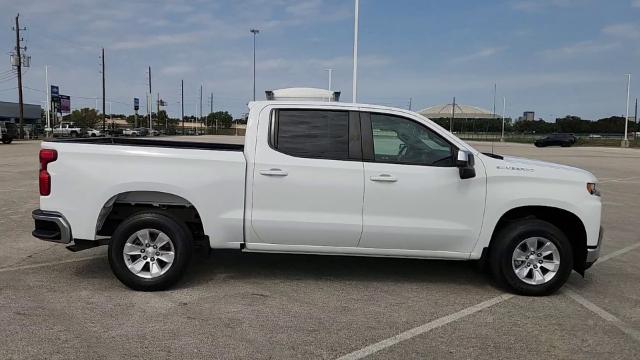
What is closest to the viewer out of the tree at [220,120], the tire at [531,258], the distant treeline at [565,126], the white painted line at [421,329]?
the white painted line at [421,329]

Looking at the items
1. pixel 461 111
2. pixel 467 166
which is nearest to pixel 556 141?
pixel 461 111

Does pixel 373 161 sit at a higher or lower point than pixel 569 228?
higher

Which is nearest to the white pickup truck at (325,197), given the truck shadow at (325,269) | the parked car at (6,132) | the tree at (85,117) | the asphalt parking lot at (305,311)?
the asphalt parking lot at (305,311)

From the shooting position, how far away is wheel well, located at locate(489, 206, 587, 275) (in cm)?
549

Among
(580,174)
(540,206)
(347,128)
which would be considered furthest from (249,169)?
(580,174)

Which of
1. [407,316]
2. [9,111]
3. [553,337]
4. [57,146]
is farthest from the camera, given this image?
[9,111]

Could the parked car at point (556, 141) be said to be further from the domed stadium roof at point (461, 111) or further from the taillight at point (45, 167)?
the taillight at point (45, 167)

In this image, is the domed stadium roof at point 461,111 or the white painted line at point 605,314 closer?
the white painted line at point 605,314

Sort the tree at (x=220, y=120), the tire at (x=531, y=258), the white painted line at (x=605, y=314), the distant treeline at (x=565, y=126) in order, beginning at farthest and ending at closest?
the tree at (x=220, y=120) < the distant treeline at (x=565, y=126) < the tire at (x=531, y=258) < the white painted line at (x=605, y=314)

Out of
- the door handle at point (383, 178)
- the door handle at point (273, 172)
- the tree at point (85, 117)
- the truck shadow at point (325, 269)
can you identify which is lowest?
the truck shadow at point (325, 269)

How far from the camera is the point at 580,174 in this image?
5461 millimetres

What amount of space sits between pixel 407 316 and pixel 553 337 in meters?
1.19

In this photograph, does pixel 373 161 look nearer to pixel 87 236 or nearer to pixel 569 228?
pixel 569 228

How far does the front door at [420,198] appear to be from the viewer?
17.4 feet
